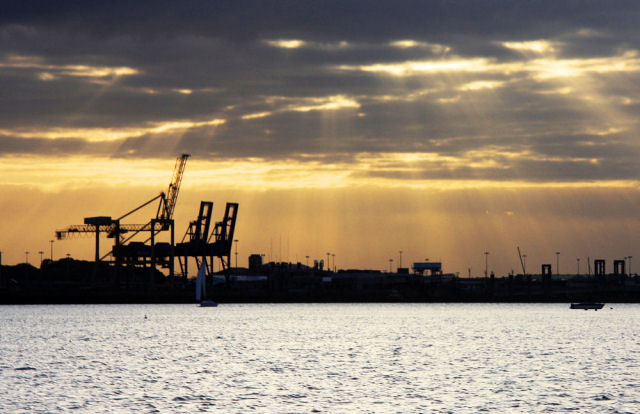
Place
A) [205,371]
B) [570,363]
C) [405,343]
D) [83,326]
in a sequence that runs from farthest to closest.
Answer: [83,326] → [405,343] → [570,363] → [205,371]

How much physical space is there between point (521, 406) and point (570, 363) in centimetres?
3232

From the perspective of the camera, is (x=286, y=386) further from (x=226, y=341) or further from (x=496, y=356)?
(x=226, y=341)

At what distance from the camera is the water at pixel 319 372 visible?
59531mm

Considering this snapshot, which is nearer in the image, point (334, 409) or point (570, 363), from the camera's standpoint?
point (334, 409)

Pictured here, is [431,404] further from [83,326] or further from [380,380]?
[83,326]

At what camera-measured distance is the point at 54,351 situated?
106 m

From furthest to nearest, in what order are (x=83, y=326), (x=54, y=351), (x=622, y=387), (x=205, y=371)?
(x=83, y=326)
(x=54, y=351)
(x=205, y=371)
(x=622, y=387)

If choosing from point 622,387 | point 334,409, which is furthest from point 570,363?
point 334,409

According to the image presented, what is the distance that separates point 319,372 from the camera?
7919 cm

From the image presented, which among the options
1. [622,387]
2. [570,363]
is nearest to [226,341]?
[570,363]

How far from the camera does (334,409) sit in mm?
56562

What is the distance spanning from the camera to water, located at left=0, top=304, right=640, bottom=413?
195ft

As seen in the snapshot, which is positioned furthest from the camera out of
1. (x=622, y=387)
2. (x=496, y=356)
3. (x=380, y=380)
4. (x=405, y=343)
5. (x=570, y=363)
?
(x=405, y=343)

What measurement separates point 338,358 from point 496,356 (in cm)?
1661
